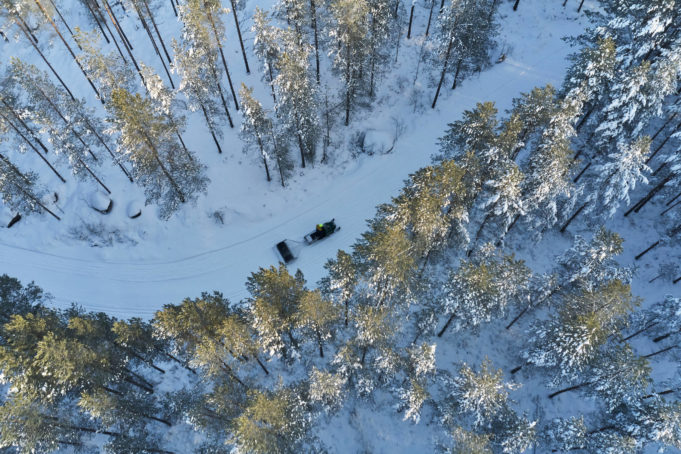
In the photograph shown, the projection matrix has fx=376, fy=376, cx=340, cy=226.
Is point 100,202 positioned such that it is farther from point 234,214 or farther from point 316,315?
point 316,315

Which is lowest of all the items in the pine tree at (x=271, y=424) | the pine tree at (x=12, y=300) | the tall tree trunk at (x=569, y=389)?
the tall tree trunk at (x=569, y=389)

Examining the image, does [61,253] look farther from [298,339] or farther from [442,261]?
[442,261]

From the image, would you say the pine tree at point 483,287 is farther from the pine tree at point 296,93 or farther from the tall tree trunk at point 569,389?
the pine tree at point 296,93

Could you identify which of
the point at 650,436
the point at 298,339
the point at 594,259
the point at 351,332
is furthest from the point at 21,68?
the point at 650,436

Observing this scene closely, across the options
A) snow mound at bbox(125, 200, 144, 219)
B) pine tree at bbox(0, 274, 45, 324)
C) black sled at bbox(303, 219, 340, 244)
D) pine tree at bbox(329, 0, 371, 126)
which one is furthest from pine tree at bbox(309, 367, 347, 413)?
pine tree at bbox(329, 0, 371, 126)

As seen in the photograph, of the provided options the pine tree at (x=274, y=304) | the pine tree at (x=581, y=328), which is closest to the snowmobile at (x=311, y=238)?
the pine tree at (x=274, y=304)
